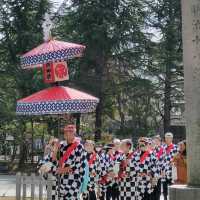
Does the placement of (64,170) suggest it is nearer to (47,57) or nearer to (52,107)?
(52,107)

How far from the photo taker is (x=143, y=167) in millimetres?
11922

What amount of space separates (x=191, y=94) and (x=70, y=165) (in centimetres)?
249

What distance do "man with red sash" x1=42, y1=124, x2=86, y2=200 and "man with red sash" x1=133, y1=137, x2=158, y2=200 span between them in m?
2.61

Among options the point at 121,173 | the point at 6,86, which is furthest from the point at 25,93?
the point at 121,173

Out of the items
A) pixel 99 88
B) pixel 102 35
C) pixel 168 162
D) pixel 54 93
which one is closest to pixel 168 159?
pixel 168 162

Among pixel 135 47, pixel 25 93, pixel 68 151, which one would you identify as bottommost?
pixel 68 151

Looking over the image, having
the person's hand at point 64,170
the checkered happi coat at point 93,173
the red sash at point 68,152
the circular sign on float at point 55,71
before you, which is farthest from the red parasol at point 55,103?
the checkered happi coat at point 93,173

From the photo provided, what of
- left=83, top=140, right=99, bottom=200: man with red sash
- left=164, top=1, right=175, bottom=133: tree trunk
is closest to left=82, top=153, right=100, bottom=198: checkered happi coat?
left=83, top=140, right=99, bottom=200: man with red sash

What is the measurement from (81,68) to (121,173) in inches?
712

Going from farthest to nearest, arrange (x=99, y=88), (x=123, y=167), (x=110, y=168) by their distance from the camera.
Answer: (x=99, y=88)
(x=110, y=168)
(x=123, y=167)

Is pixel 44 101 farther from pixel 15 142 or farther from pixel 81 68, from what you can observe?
pixel 15 142

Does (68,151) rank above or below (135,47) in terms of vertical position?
below

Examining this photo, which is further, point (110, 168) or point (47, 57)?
point (110, 168)

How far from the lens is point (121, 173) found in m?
12.0
